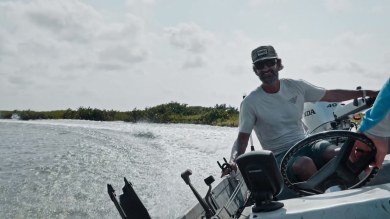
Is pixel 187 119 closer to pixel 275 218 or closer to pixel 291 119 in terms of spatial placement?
pixel 291 119

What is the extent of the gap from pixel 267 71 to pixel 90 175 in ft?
19.5

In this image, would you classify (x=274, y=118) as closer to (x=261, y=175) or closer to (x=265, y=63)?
(x=265, y=63)

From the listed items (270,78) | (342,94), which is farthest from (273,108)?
(342,94)

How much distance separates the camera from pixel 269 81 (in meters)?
4.37

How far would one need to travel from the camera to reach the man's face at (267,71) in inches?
168

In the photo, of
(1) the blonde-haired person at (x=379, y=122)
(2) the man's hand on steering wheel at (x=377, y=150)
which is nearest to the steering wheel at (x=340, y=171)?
(2) the man's hand on steering wheel at (x=377, y=150)

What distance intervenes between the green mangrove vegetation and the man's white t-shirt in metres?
30.4

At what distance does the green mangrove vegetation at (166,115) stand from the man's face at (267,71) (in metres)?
30.7

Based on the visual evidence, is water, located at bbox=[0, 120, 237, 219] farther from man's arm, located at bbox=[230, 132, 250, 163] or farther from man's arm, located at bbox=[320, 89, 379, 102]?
man's arm, located at bbox=[320, 89, 379, 102]

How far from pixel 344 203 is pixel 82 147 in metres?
12.2

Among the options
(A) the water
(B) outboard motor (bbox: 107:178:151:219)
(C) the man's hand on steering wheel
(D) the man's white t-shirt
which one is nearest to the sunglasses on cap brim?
(D) the man's white t-shirt

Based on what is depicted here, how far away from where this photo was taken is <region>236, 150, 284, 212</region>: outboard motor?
1.95 m

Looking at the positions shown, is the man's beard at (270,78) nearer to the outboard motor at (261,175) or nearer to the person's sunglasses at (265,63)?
the person's sunglasses at (265,63)

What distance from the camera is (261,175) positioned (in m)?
1.97
